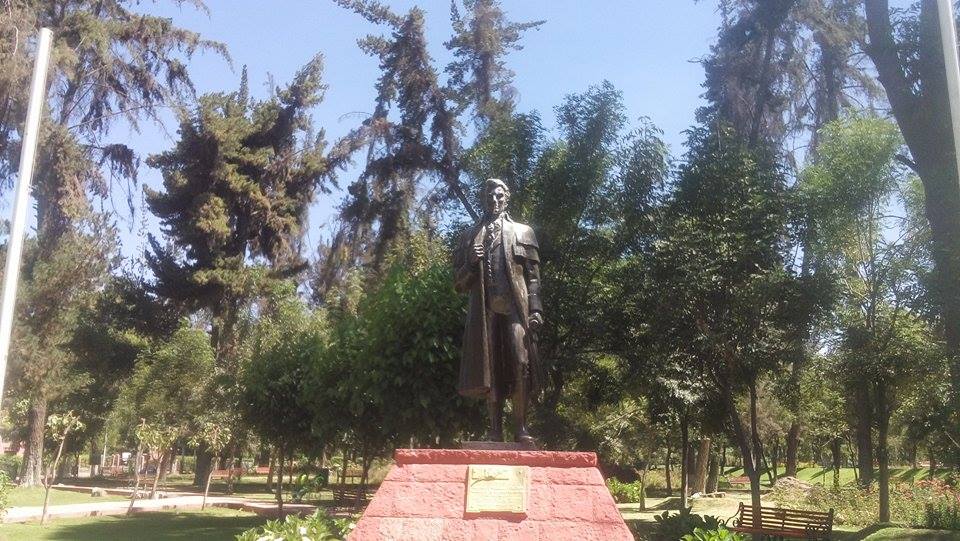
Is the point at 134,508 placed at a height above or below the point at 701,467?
below

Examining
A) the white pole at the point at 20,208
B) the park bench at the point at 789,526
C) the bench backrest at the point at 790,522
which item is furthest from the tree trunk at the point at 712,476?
the white pole at the point at 20,208

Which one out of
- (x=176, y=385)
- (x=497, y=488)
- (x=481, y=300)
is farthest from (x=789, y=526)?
(x=176, y=385)

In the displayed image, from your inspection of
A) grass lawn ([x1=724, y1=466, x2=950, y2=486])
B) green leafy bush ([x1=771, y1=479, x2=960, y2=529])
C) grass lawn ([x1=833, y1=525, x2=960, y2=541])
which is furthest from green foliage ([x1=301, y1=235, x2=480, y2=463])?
grass lawn ([x1=724, y1=466, x2=950, y2=486])

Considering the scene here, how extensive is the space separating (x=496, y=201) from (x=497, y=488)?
2778mm

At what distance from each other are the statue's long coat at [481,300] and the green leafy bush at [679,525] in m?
5.50

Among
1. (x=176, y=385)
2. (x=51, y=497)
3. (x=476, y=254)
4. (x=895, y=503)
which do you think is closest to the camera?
(x=476, y=254)

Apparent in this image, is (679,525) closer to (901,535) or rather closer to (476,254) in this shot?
(901,535)

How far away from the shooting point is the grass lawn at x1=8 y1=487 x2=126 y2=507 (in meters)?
24.7

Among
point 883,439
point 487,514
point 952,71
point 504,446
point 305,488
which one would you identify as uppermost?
point 952,71

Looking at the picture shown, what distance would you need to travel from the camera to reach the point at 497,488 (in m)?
6.09

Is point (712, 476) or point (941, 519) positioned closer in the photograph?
point (941, 519)

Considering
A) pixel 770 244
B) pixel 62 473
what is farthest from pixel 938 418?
pixel 62 473

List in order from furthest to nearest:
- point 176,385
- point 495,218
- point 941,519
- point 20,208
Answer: point 176,385 → point 941,519 → point 495,218 → point 20,208

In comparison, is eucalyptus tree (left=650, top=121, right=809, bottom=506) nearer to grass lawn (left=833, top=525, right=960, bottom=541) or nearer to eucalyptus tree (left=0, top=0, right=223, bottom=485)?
grass lawn (left=833, top=525, right=960, bottom=541)
